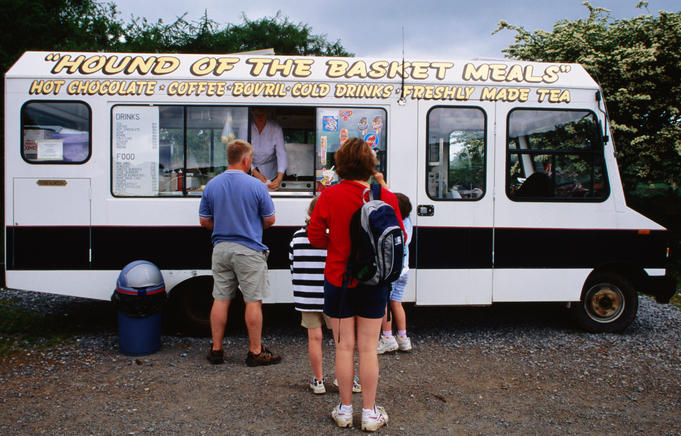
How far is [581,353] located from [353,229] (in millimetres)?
3353

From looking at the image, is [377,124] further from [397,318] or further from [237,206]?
[397,318]

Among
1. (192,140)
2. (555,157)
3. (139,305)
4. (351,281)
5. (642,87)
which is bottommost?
(139,305)

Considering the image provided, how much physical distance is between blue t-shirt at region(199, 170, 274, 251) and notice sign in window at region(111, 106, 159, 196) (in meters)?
1.00

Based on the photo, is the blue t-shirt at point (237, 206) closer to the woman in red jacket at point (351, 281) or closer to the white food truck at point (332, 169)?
the white food truck at point (332, 169)

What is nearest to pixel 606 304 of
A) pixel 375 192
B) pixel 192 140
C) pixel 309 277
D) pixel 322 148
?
pixel 322 148

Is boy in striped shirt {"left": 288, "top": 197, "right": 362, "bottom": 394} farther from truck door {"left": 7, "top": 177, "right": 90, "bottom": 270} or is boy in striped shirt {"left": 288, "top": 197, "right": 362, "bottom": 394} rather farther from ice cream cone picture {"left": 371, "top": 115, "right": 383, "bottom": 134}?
truck door {"left": 7, "top": 177, "right": 90, "bottom": 270}

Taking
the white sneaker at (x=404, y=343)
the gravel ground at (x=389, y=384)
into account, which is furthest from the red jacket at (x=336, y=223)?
the white sneaker at (x=404, y=343)

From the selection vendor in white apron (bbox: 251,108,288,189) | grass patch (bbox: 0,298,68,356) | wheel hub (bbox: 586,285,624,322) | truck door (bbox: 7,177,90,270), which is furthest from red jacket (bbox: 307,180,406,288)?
wheel hub (bbox: 586,285,624,322)

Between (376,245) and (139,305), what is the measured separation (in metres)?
2.80

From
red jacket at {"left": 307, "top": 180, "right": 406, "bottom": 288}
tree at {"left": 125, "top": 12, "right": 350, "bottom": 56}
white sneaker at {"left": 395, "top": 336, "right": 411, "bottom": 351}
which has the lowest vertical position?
white sneaker at {"left": 395, "top": 336, "right": 411, "bottom": 351}

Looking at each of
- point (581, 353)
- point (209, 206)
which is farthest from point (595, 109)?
point (209, 206)

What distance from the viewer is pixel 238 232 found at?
4777 millimetres

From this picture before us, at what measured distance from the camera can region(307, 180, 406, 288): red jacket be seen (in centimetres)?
350

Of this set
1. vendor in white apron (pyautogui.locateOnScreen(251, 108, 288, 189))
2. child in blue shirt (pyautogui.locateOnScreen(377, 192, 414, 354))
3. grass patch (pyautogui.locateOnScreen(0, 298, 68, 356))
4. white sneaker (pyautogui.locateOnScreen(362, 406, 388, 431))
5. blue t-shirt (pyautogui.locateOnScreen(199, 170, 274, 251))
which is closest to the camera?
white sneaker (pyautogui.locateOnScreen(362, 406, 388, 431))
